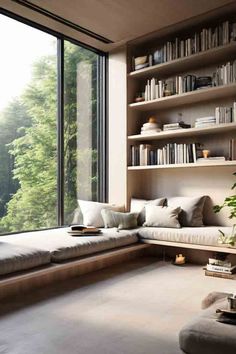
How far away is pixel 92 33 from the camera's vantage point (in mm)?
4523

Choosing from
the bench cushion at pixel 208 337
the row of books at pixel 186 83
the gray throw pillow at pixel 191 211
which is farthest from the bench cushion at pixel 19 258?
the row of books at pixel 186 83

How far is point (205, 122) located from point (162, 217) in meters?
1.25

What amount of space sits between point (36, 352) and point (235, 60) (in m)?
3.69

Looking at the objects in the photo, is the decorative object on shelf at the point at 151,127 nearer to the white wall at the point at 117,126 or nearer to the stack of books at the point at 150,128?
the stack of books at the point at 150,128

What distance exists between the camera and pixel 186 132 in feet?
14.5

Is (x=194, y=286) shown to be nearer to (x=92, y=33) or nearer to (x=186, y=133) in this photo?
(x=186, y=133)

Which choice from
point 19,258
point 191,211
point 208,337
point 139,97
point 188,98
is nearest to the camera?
point 208,337

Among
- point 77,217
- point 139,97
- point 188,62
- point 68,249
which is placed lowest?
point 68,249

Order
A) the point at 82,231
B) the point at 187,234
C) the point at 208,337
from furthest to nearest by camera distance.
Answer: the point at 187,234 → the point at 82,231 → the point at 208,337

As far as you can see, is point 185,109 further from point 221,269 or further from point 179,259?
point 221,269

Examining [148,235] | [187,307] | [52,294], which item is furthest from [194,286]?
[52,294]

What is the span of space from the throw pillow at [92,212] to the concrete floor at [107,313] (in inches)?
31.0

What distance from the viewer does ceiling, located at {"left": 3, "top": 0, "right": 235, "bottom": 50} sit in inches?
148

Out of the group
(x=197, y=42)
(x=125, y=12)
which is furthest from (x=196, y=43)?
(x=125, y=12)
